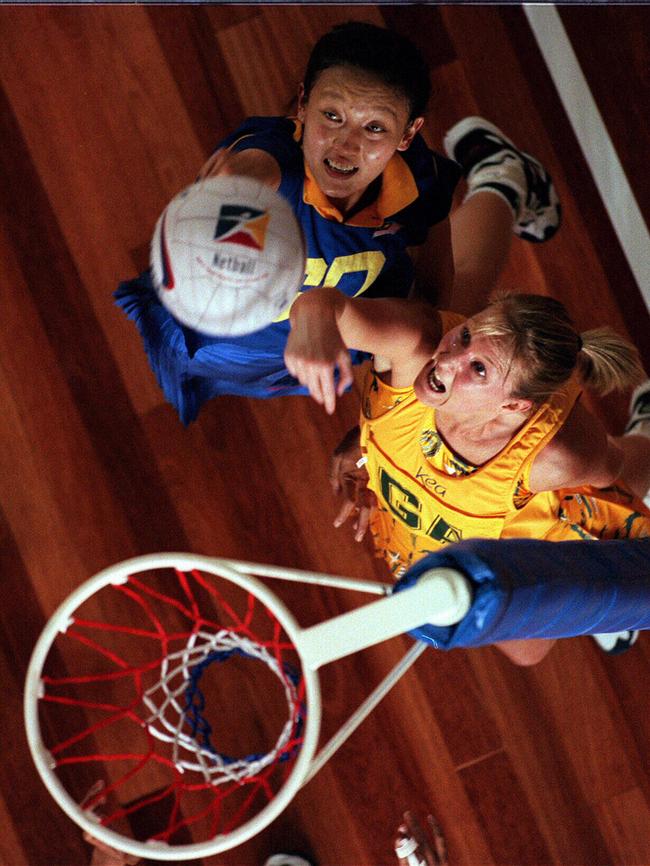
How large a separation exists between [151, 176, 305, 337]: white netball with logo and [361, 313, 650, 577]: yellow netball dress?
38 centimetres

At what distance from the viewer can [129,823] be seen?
67.7 inches

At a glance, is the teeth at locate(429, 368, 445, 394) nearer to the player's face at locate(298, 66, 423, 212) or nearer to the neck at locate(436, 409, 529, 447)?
the neck at locate(436, 409, 529, 447)

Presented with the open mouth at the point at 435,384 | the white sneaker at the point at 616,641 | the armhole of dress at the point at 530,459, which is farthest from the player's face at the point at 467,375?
the white sneaker at the point at 616,641

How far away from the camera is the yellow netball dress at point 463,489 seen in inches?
51.8

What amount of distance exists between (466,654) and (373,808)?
1.34 feet

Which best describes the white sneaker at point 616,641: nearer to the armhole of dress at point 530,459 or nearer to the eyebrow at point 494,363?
the armhole of dress at point 530,459

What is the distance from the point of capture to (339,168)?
1.10 metres

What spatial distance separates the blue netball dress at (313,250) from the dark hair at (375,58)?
11cm

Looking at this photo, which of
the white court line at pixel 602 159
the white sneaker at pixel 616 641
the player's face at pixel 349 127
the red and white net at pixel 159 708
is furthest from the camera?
the white court line at pixel 602 159

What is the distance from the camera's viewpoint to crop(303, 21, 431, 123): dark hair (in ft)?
3.48

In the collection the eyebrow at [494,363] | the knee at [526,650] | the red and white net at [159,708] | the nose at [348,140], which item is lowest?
the knee at [526,650]

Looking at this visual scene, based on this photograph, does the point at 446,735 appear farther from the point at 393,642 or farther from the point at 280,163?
the point at 280,163

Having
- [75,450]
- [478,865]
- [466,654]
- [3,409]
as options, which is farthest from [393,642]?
[3,409]

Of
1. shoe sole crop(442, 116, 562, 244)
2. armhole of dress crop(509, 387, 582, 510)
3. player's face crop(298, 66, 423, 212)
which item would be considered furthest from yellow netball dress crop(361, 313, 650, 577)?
shoe sole crop(442, 116, 562, 244)
